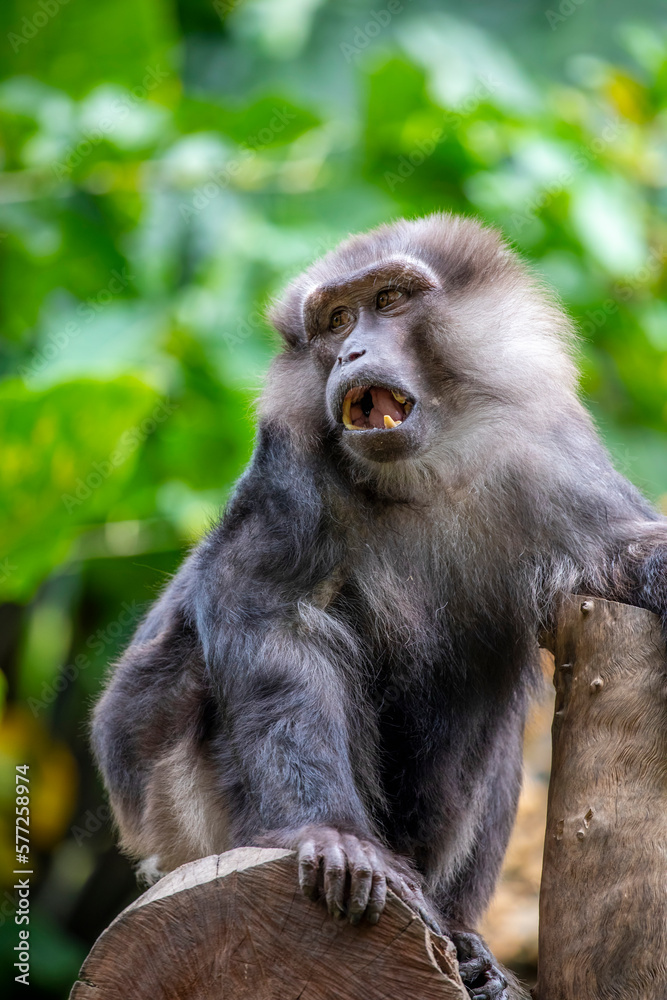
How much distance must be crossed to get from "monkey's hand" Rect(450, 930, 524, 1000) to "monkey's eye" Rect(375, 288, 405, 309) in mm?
1912

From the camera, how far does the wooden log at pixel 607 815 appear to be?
108 inches

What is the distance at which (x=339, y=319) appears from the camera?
3.67 m

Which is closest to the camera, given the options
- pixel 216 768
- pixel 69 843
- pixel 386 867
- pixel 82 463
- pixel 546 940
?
pixel 386 867

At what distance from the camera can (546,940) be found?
291cm

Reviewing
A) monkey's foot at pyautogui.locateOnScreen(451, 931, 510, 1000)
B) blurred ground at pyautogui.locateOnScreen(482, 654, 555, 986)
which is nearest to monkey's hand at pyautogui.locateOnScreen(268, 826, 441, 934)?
monkey's foot at pyautogui.locateOnScreen(451, 931, 510, 1000)

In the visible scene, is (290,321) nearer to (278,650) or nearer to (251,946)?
(278,650)

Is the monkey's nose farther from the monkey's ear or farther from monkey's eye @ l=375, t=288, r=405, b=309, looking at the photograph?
the monkey's ear

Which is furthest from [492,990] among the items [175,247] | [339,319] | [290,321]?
[175,247]

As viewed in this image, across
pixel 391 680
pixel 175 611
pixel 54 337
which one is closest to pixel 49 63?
pixel 54 337

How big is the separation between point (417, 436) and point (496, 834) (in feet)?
4.59

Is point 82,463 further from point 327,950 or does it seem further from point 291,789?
point 327,950

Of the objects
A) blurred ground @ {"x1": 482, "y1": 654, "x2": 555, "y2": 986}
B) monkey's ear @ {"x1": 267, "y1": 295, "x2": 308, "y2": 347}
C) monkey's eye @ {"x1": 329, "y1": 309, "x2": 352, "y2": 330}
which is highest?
monkey's eye @ {"x1": 329, "y1": 309, "x2": 352, "y2": 330}

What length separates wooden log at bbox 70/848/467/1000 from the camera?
8.05 ft

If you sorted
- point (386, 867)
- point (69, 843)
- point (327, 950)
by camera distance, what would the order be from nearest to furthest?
point (327, 950), point (386, 867), point (69, 843)
